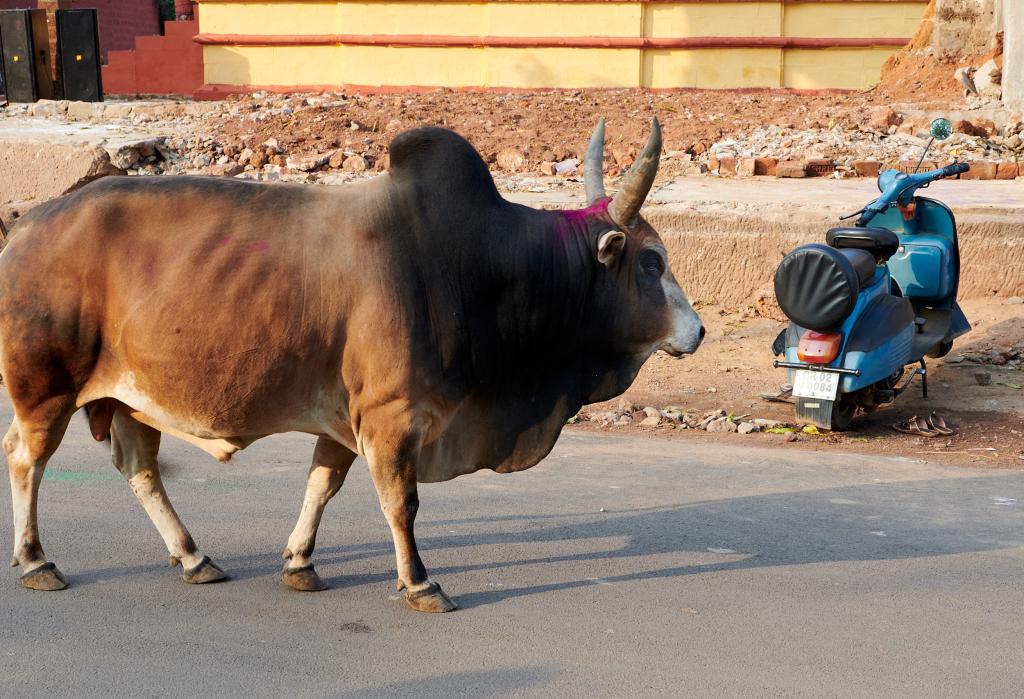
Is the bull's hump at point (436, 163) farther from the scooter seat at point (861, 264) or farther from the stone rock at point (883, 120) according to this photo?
the stone rock at point (883, 120)

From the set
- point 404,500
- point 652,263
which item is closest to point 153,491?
point 404,500

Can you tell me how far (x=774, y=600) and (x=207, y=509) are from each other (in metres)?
2.46

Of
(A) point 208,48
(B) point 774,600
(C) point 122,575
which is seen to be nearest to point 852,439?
(B) point 774,600

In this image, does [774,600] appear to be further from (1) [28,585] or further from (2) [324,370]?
(1) [28,585]

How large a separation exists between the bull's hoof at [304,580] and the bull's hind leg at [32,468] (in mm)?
790

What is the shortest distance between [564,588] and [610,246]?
4.10ft

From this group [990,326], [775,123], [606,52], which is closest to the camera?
[990,326]

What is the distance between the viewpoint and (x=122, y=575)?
15.0 ft

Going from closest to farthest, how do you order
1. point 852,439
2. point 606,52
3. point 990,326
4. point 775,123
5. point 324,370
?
point 324,370, point 852,439, point 990,326, point 775,123, point 606,52

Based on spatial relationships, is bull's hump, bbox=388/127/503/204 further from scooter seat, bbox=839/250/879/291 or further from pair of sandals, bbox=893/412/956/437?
pair of sandals, bbox=893/412/956/437

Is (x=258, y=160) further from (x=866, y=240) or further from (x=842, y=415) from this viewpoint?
(x=842, y=415)

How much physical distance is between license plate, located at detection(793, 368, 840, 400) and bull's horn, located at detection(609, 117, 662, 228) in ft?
8.28

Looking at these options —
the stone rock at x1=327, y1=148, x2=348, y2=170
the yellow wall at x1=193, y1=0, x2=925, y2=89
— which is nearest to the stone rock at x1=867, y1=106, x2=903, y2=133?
the yellow wall at x1=193, y1=0, x2=925, y2=89

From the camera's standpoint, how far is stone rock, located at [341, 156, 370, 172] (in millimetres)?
11094
